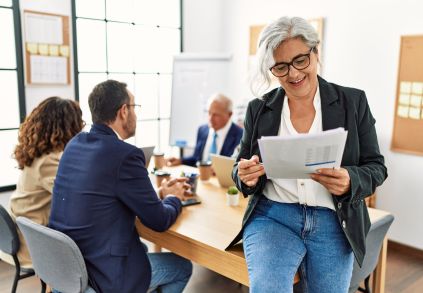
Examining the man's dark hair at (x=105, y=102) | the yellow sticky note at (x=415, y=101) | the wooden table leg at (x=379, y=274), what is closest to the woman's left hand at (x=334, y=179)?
the man's dark hair at (x=105, y=102)

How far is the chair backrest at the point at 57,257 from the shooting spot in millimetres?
1584

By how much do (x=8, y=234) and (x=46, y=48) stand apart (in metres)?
1.91

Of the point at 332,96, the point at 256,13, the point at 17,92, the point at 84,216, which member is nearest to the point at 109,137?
the point at 84,216

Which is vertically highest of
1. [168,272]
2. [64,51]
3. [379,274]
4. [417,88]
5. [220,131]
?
[64,51]

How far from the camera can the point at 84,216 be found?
5.45ft

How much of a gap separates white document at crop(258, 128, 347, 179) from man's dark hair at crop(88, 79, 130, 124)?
2.54 ft

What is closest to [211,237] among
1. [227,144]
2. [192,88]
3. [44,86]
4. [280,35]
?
[280,35]

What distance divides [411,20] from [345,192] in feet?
8.41

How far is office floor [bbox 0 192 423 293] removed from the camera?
285 centimetres

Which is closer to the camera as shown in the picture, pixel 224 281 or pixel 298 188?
pixel 298 188

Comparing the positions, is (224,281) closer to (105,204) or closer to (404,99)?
(105,204)

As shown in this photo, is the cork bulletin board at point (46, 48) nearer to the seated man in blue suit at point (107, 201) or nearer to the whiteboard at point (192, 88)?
the whiteboard at point (192, 88)

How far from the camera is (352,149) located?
146 cm

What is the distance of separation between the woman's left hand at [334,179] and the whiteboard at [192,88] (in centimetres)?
305
